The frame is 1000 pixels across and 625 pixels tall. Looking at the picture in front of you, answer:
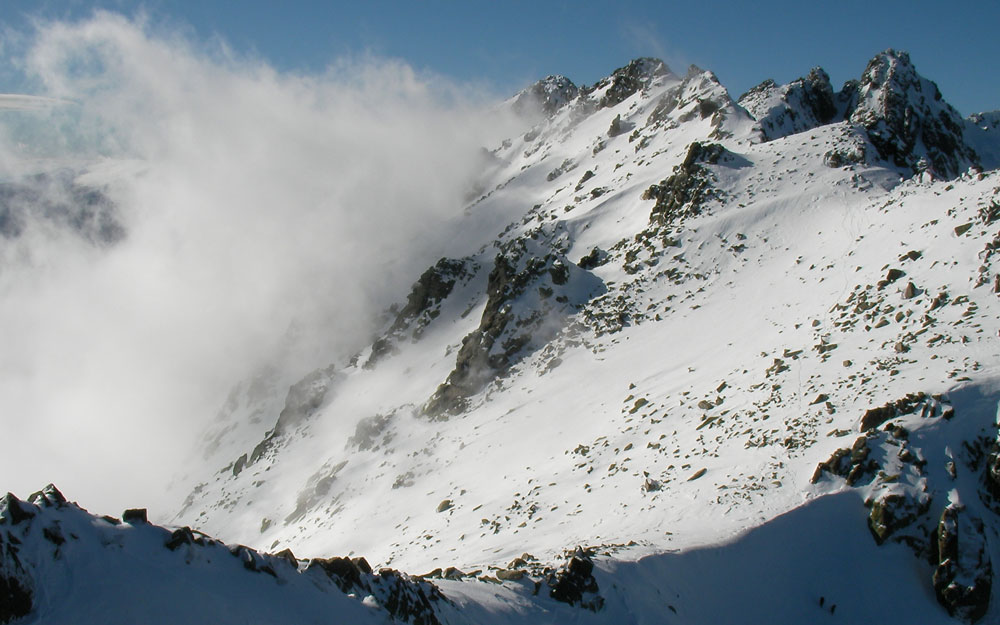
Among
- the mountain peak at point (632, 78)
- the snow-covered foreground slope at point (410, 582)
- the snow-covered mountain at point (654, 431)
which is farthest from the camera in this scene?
the mountain peak at point (632, 78)

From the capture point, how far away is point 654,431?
25.5 m

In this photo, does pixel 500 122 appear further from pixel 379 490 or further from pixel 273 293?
pixel 379 490

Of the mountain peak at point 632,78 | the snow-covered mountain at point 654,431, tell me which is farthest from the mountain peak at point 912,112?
the mountain peak at point 632,78

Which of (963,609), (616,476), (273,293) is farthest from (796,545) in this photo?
(273,293)

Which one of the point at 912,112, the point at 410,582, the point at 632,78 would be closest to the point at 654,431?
the point at 410,582

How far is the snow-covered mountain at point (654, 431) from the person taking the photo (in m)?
12.7

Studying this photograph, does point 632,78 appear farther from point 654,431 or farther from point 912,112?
point 654,431

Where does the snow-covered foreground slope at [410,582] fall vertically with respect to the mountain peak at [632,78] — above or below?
below

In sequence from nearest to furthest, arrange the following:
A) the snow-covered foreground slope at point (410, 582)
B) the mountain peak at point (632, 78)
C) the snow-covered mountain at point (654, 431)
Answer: the snow-covered foreground slope at point (410, 582)
the snow-covered mountain at point (654, 431)
the mountain peak at point (632, 78)

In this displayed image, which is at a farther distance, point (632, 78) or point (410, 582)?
point (632, 78)

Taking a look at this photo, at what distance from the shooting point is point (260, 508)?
43.2 metres

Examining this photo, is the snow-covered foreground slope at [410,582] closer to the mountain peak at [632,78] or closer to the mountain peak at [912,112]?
the mountain peak at [912,112]

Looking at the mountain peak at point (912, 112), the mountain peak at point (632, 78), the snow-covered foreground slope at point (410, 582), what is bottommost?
the snow-covered foreground slope at point (410, 582)

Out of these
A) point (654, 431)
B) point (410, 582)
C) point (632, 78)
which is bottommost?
point (654, 431)
